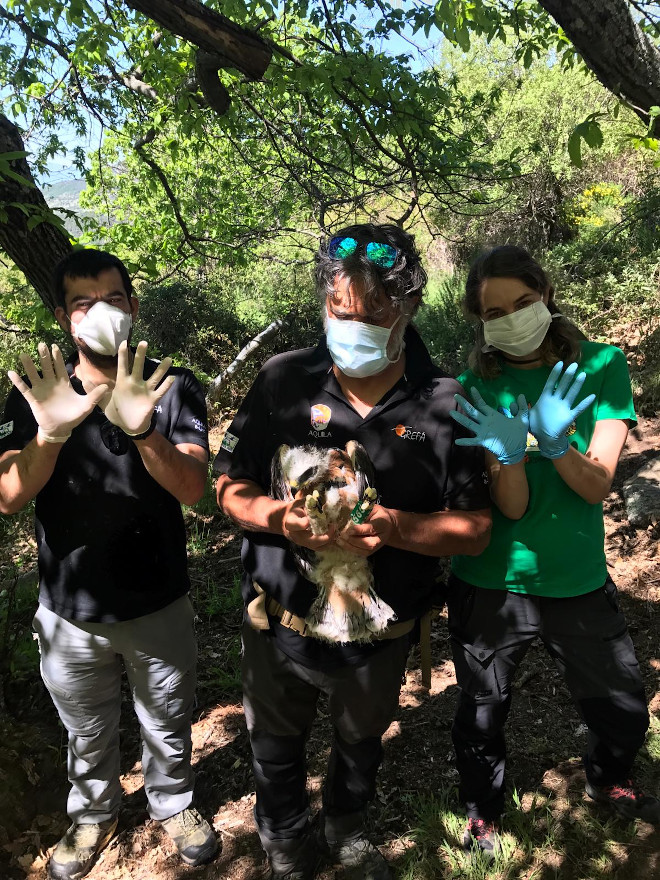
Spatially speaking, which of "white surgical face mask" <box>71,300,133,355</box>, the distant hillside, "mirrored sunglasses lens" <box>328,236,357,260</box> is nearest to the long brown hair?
"mirrored sunglasses lens" <box>328,236,357,260</box>

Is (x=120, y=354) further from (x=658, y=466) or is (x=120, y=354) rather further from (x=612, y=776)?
(x=658, y=466)

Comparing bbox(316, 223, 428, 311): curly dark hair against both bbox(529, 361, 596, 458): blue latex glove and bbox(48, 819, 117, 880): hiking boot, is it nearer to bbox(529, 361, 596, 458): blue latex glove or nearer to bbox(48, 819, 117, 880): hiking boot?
bbox(529, 361, 596, 458): blue latex glove

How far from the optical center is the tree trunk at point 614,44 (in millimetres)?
2473

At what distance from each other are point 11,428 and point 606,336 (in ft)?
22.4

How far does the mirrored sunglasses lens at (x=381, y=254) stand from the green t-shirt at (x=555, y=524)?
57 cm

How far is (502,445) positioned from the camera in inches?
66.7

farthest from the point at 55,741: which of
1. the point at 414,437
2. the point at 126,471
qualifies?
the point at 414,437

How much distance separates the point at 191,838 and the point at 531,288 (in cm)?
236

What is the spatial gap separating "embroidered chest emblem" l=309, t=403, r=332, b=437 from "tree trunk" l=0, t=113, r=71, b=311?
2.08m

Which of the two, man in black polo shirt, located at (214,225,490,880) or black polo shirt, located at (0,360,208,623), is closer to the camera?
man in black polo shirt, located at (214,225,490,880)

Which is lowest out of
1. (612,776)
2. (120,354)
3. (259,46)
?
(612,776)

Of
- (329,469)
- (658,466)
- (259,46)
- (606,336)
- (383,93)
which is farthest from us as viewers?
(606,336)

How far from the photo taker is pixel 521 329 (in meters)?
1.92

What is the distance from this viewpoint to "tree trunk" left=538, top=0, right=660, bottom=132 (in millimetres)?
2473
